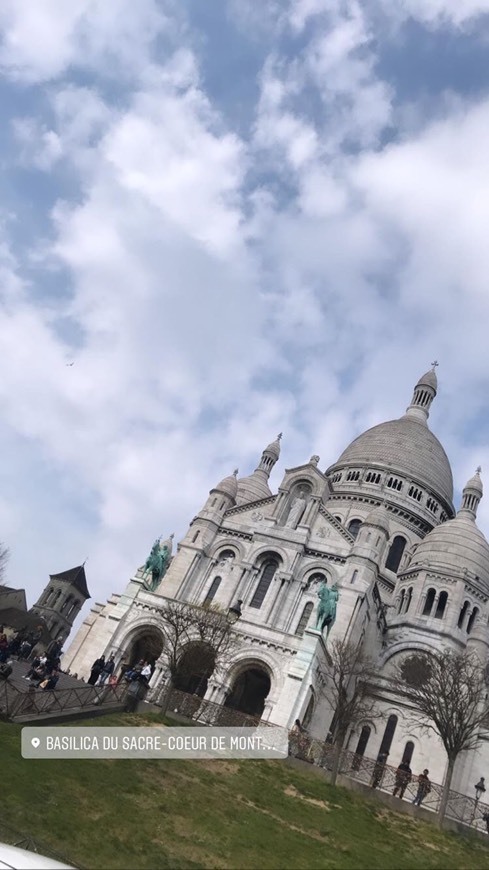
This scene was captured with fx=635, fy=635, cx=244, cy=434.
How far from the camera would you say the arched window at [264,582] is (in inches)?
1630

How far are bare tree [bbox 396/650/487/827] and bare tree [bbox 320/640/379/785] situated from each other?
2.47 meters

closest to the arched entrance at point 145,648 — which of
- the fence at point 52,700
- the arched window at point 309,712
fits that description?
the arched window at point 309,712

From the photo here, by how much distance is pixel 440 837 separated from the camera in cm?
1995

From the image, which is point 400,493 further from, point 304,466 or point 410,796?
point 410,796

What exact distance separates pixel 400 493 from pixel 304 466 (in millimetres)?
16941

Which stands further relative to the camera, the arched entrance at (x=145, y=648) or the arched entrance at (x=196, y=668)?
the arched entrance at (x=145, y=648)

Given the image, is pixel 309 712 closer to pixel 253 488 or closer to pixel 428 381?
pixel 253 488

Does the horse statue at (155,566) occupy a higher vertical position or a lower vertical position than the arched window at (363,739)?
higher

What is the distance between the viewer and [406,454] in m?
62.9

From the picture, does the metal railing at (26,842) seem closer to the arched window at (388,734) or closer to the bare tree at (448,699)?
the bare tree at (448,699)

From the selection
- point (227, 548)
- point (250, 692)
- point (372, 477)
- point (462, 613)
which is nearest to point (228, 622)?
point (250, 692)

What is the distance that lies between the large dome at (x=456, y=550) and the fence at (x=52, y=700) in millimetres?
29069

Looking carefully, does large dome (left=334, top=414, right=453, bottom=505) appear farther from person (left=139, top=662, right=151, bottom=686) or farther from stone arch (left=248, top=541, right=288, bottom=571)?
person (left=139, top=662, right=151, bottom=686)

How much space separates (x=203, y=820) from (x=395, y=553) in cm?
4314
